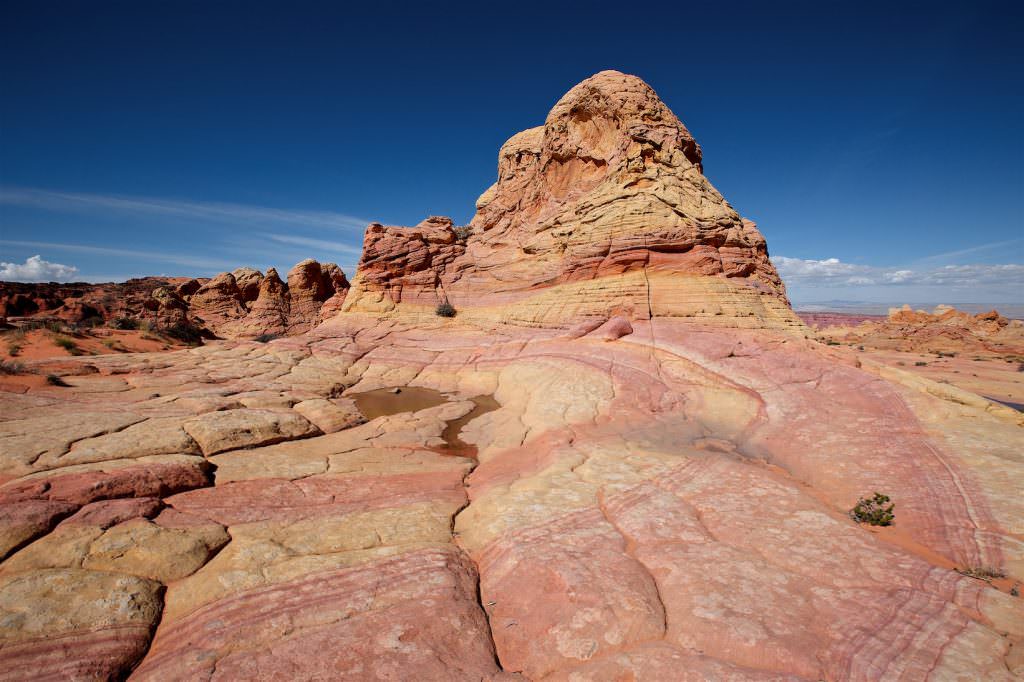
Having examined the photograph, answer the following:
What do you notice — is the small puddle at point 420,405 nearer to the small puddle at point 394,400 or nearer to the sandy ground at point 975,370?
the small puddle at point 394,400

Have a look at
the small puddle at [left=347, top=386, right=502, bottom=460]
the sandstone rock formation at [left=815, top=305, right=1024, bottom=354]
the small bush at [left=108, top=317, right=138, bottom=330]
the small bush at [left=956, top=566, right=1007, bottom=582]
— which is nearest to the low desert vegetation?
the small puddle at [left=347, top=386, right=502, bottom=460]

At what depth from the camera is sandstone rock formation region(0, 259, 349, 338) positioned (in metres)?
35.1

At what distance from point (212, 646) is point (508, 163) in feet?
92.6

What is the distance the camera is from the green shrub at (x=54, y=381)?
10.7m

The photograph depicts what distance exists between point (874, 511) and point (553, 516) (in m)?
4.72

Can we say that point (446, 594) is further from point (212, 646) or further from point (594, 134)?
point (594, 134)

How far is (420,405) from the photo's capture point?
13.3 metres

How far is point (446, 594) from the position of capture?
3.94 meters

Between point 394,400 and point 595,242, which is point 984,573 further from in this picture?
point 595,242

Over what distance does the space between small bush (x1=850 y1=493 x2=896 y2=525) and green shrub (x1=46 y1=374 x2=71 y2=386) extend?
1843 centimetres

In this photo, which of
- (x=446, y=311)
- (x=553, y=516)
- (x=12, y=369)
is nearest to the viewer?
(x=553, y=516)

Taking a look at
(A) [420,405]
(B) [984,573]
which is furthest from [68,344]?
(B) [984,573]

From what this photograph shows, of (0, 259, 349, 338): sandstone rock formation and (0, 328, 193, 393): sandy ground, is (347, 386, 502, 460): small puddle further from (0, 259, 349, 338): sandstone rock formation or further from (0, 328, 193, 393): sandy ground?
(0, 259, 349, 338): sandstone rock formation

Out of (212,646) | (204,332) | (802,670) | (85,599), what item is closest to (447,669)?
(212,646)
